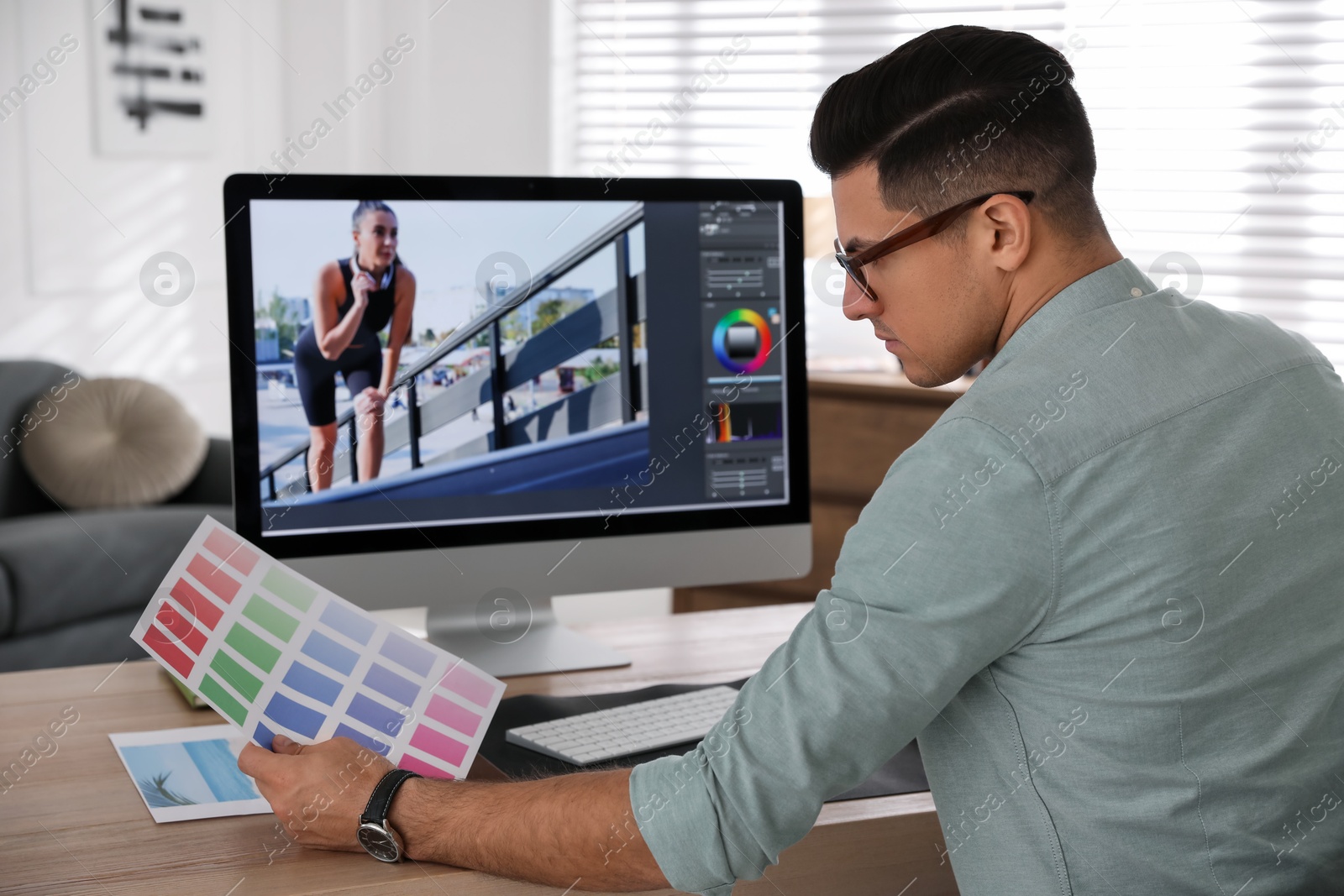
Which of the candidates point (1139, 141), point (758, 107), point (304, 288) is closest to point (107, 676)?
point (304, 288)

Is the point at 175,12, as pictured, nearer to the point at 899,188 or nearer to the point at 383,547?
the point at 383,547

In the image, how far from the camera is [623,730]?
48.8 inches

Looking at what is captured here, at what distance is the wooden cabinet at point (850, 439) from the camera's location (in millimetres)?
2582

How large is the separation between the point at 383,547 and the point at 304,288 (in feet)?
1.04

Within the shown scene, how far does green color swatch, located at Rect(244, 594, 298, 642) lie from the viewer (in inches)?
40.4

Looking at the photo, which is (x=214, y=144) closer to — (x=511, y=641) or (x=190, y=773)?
(x=511, y=641)

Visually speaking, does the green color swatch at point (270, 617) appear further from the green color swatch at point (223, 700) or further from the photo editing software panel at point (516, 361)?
the photo editing software panel at point (516, 361)

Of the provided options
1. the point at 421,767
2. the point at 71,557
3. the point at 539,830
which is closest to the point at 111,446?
the point at 71,557

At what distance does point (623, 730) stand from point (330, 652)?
0.34 m

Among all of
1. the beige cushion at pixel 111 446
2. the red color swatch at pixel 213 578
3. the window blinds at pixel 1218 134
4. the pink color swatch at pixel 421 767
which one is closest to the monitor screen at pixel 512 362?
the red color swatch at pixel 213 578

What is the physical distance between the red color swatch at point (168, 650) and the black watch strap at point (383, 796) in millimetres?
219

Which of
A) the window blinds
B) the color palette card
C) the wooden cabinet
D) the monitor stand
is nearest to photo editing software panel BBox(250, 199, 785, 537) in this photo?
the monitor stand

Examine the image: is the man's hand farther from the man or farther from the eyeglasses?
the eyeglasses

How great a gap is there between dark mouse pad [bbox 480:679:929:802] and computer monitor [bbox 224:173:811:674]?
0.13 m
